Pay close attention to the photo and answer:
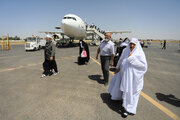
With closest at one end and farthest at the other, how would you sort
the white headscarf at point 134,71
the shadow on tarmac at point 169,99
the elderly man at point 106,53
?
1. the white headscarf at point 134,71
2. the shadow on tarmac at point 169,99
3. the elderly man at point 106,53

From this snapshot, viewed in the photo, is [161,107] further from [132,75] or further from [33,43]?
[33,43]

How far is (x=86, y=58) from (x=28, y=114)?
529 cm

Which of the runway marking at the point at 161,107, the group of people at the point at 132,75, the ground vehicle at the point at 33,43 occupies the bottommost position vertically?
the runway marking at the point at 161,107

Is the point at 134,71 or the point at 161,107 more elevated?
the point at 134,71

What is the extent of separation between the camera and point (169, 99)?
3.30 metres

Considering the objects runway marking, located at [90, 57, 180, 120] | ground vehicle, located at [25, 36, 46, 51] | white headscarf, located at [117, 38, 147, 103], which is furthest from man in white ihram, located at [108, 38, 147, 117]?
ground vehicle, located at [25, 36, 46, 51]

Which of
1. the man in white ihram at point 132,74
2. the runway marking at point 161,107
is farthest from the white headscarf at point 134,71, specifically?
the runway marking at point 161,107

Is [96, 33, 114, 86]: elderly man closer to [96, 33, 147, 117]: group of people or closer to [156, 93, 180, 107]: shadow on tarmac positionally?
[96, 33, 147, 117]: group of people

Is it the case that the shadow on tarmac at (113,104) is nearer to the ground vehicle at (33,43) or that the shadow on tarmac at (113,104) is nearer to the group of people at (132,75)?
the group of people at (132,75)

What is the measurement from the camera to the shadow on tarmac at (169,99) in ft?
10.2

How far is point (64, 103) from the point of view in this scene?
294 centimetres

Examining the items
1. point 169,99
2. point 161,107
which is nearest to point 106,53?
point 161,107

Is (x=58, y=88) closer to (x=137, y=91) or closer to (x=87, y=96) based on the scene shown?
(x=87, y=96)

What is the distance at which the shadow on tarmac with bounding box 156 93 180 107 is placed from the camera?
3112 mm
